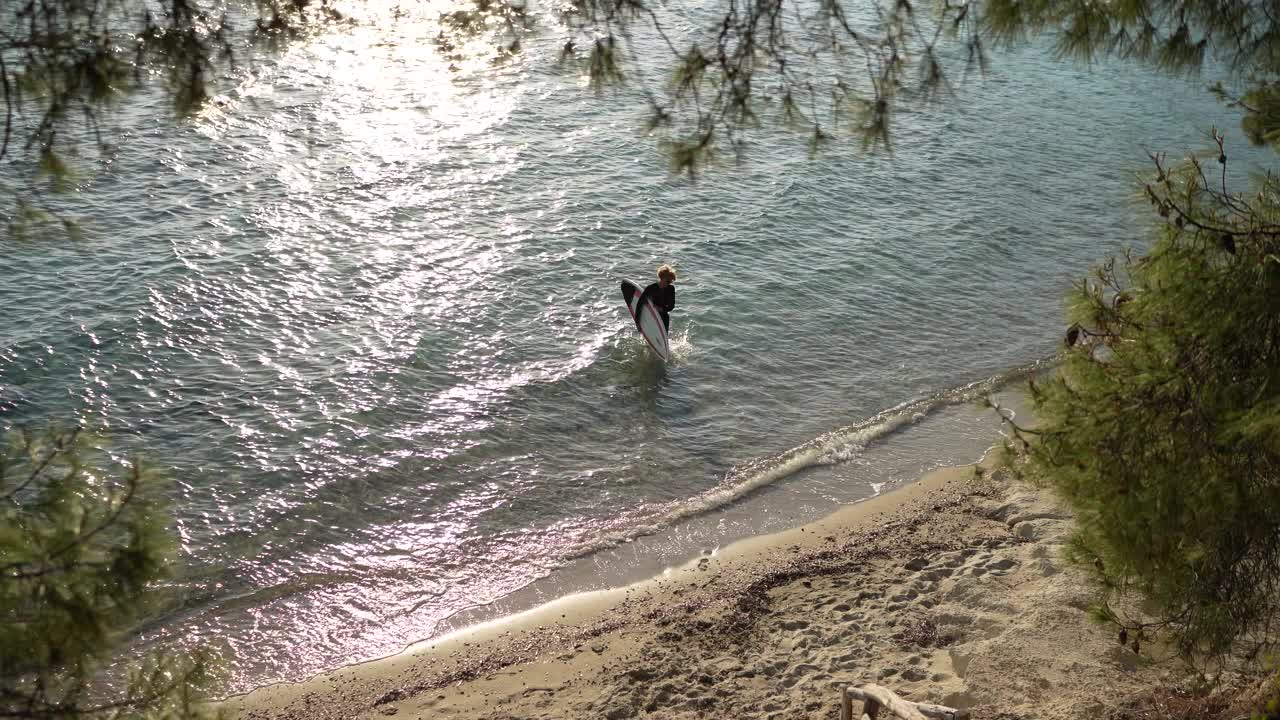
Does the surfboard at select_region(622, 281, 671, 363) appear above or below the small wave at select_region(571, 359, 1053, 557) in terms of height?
above

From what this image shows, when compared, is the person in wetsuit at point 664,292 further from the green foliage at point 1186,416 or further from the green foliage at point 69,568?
the green foliage at point 69,568

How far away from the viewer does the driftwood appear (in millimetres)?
6508

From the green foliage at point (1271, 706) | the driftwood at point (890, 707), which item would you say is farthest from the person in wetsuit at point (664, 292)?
the green foliage at point (1271, 706)

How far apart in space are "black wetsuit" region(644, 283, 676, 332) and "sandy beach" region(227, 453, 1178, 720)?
3.97 metres

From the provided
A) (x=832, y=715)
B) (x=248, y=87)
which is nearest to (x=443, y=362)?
(x=832, y=715)

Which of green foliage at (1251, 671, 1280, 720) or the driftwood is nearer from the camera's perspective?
green foliage at (1251, 671, 1280, 720)

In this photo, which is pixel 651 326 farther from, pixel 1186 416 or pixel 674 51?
pixel 1186 416

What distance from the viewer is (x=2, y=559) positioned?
143 inches

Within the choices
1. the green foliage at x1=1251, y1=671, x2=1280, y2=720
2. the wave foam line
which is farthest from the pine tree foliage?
the wave foam line

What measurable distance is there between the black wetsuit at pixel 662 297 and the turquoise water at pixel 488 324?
0.62 m

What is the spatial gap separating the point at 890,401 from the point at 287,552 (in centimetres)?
716

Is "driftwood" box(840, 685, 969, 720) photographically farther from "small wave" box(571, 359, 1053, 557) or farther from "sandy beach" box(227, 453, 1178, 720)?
"small wave" box(571, 359, 1053, 557)

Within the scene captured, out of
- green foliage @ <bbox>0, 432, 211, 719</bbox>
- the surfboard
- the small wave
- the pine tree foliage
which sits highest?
the pine tree foliage

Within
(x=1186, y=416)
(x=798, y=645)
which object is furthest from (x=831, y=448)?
(x=1186, y=416)
